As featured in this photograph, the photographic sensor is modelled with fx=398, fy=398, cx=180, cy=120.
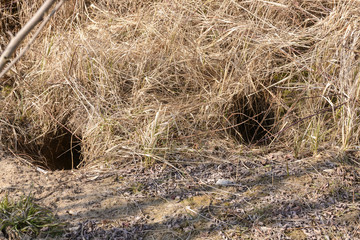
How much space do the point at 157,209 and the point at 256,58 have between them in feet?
4.89

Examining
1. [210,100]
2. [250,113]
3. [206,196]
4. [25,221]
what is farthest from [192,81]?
[25,221]

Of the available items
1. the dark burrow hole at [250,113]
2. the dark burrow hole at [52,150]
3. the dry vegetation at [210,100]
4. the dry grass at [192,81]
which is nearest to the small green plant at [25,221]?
the dry vegetation at [210,100]

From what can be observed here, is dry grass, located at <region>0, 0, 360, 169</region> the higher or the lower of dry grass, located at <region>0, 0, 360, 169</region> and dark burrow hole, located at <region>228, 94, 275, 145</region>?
the higher

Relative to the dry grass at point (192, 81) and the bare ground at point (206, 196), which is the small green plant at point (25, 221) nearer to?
the bare ground at point (206, 196)

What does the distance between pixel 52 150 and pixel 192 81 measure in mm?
1246

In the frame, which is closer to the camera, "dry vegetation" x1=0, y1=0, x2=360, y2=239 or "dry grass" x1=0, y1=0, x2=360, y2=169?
"dry vegetation" x1=0, y1=0, x2=360, y2=239

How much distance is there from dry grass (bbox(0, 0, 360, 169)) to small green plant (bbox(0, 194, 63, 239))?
62cm

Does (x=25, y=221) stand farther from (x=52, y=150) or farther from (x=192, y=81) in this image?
(x=192, y=81)

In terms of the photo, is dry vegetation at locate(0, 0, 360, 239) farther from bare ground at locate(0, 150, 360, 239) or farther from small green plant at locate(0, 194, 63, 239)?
small green plant at locate(0, 194, 63, 239)

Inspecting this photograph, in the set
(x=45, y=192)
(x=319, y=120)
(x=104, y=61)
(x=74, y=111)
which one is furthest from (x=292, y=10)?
(x=45, y=192)

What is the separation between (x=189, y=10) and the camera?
337cm

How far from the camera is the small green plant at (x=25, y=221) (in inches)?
78.0

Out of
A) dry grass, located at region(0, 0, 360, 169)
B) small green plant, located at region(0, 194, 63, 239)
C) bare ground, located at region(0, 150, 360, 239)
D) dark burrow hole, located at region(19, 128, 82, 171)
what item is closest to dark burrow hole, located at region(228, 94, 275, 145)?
dry grass, located at region(0, 0, 360, 169)

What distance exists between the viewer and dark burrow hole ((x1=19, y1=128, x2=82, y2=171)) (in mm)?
2916
